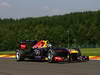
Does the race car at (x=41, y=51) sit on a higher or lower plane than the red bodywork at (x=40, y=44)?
lower

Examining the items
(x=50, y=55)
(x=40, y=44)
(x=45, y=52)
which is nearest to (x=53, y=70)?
(x=50, y=55)

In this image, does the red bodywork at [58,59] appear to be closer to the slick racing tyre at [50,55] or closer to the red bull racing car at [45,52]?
the red bull racing car at [45,52]

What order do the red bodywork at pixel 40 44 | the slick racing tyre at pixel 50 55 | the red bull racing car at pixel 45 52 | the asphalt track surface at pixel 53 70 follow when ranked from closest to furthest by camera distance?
the asphalt track surface at pixel 53 70, the red bull racing car at pixel 45 52, the slick racing tyre at pixel 50 55, the red bodywork at pixel 40 44

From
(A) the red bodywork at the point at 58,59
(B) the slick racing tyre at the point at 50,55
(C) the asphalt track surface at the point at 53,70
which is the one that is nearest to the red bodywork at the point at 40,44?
(B) the slick racing tyre at the point at 50,55

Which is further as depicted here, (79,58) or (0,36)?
(0,36)

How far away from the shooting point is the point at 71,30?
11831 centimetres

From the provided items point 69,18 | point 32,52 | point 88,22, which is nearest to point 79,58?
point 32,52

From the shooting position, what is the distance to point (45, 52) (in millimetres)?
18516

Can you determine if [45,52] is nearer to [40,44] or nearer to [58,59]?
[40,44]

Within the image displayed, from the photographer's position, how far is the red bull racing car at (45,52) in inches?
682

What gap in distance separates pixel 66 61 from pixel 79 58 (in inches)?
36.7

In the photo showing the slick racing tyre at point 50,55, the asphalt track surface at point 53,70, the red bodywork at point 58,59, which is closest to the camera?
the asphalt track surface at point 53,70

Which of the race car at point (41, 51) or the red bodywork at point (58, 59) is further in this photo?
the race car at point (41, 51)

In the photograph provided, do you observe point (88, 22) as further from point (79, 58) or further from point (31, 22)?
point (79, 58)
